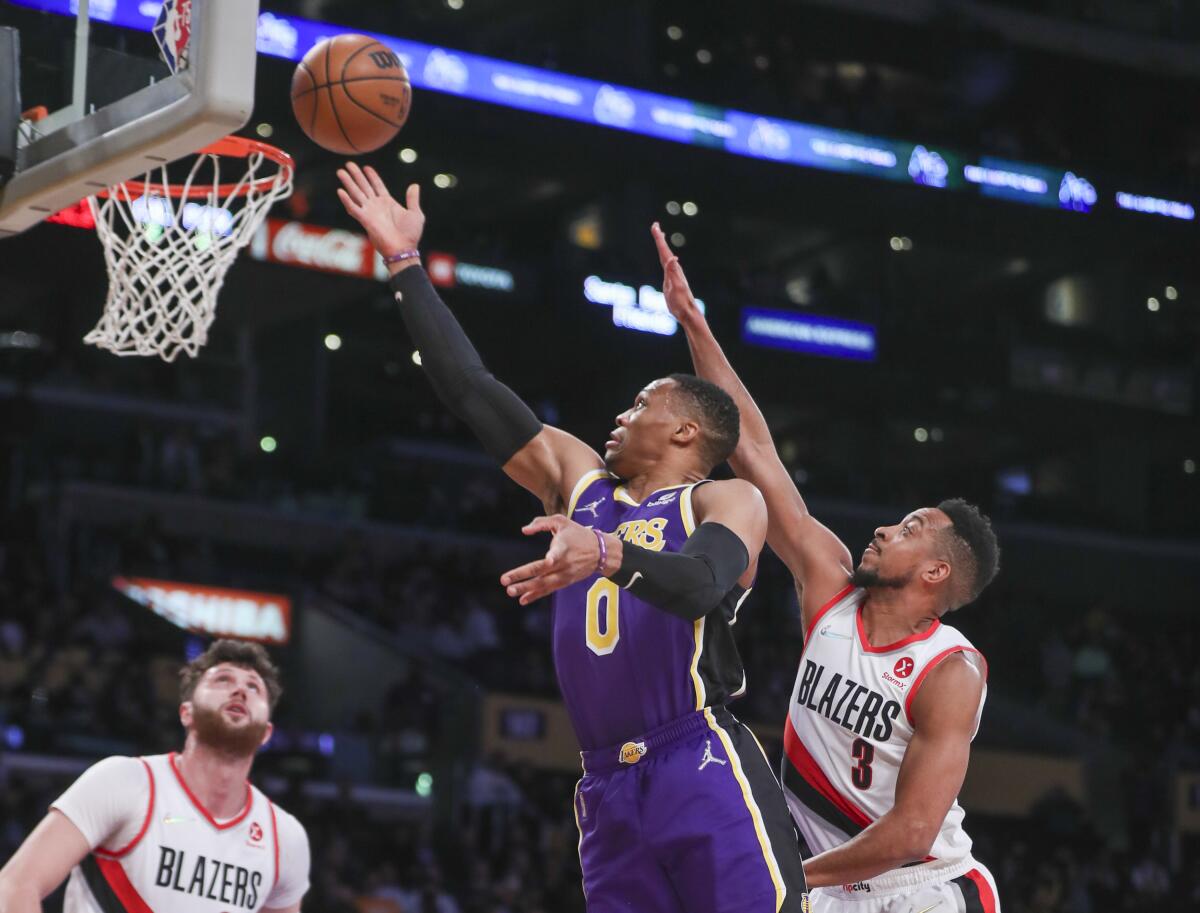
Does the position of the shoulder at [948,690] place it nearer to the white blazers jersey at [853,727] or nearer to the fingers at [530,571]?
the white blazers jersey at [853,727]

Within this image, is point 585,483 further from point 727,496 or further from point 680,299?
point 680,299

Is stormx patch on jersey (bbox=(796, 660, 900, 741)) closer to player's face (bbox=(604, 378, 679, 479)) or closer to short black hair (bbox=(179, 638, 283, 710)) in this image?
player's face (bbox=(604, 378, 679, 479))

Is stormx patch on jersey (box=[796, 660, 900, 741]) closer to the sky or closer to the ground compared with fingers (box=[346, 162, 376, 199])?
closer to the ground

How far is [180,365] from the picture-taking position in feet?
73.8

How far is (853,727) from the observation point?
4789 mm

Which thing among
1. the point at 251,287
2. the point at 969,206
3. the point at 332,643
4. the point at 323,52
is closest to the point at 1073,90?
the point at 969,206

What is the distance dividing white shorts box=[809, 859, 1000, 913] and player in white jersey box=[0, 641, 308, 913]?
174 cm

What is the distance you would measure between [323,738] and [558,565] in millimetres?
11110

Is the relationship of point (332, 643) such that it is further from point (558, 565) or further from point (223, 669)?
point (558, 565)

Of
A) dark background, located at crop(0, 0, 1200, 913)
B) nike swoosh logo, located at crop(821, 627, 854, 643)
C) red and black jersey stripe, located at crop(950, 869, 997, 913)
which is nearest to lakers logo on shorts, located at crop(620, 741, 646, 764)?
nike swoosh logo, located at crop(821, 627, 854, 643)

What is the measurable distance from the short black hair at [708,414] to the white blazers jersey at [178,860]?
1.96 metres

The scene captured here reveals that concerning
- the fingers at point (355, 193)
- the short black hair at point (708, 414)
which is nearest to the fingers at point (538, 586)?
the short black hair at point (708, 414)

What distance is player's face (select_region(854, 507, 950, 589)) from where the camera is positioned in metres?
4.86

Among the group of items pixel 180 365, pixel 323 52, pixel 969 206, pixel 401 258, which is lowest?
pixel 401 258
